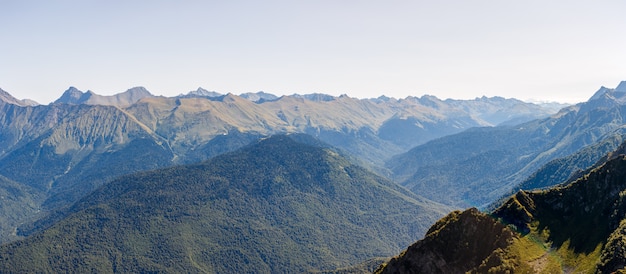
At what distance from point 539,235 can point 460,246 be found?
3153 centimetres

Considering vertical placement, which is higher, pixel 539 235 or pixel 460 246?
pixel 539 235

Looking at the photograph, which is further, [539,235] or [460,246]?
[539,235]

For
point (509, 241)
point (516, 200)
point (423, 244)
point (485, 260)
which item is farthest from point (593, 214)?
point (423, 244)

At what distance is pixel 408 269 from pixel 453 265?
54.9 feet

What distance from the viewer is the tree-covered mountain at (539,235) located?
15712cm

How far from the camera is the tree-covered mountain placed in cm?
15712

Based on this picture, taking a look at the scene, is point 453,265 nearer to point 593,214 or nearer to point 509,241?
point 509,241

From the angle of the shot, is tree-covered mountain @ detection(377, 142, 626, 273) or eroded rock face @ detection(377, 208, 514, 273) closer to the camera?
tree-covered mountain @ detection(377, 142, 626, 273)

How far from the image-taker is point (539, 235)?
17512 cm

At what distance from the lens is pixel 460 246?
166 metres

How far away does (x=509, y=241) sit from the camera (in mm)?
163875

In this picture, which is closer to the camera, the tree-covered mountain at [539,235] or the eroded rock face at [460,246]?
the tree-covered mountain at [539,235]

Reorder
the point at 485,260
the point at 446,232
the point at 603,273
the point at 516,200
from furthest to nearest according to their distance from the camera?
the point at 516,200, the point at 446,232, the point at 485,260, the point at 603,273

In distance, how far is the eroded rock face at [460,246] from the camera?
6393 inches
